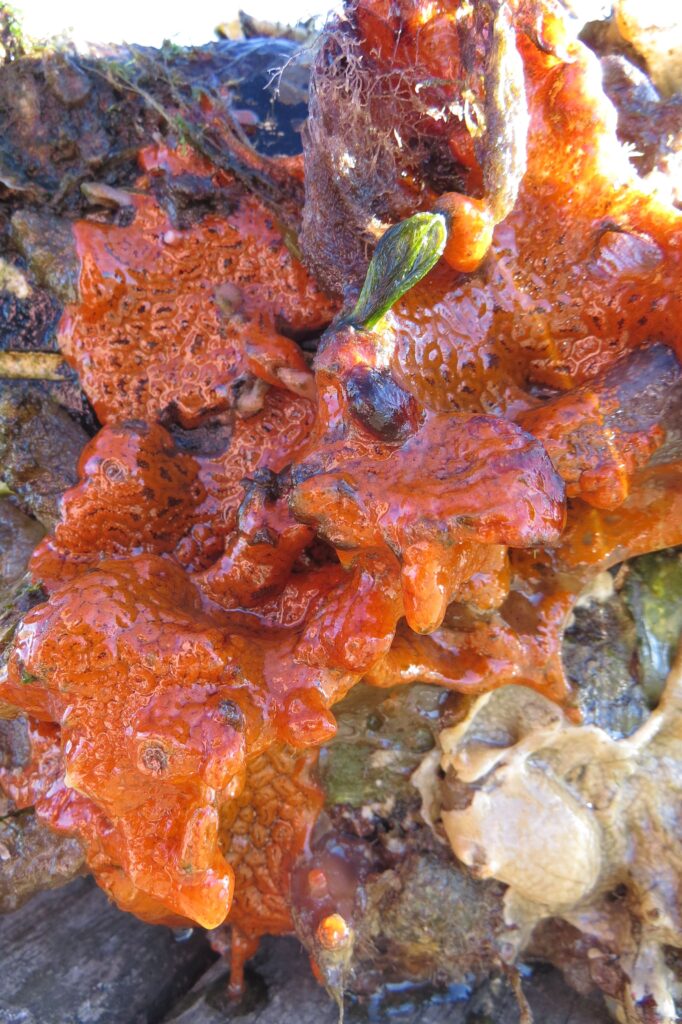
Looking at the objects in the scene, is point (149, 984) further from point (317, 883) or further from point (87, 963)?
point (317, 883)

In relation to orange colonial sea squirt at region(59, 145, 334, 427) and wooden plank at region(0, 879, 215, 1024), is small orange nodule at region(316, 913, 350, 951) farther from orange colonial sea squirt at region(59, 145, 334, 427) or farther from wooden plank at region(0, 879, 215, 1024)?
orange colonial sea squirt at region(59, 145, 334, 427)

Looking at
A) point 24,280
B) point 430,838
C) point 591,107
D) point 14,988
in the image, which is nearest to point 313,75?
point 591,107

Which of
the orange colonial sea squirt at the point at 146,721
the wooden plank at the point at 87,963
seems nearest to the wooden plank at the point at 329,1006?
Result: the wooden plank at the point at 87,963

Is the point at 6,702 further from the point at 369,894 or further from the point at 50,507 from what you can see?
the point at 369,894

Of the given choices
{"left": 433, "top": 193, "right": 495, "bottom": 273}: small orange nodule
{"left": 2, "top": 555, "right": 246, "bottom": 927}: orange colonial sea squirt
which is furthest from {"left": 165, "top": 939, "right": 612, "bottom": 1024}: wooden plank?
{"left": 433, "top": 193, "right": 495, "bottom": 273}: small orange nodule

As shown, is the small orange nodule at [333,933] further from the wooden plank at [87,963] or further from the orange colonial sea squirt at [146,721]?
the wooden plank at [87,963]

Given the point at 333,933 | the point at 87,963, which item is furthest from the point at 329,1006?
the point at 87,963
